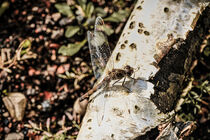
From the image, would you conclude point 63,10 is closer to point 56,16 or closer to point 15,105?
point 56,16

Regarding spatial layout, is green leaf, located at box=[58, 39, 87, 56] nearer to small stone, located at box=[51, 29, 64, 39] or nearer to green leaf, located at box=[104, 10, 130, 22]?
small stone, located at box=[51, 29, 64, 39]

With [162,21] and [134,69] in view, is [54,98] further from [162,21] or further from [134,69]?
[162,21]

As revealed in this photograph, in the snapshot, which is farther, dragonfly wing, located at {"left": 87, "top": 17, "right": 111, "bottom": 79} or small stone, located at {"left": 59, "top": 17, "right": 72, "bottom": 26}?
small stone, located at {"left": 59, "top": 17, "right": 72, "bottom": 26}

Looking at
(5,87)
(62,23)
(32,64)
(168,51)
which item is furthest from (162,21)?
(5,87)

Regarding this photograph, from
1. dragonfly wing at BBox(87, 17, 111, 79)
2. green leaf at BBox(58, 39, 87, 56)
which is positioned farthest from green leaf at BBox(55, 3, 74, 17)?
dragonfly wing at BBox(87, 17, 111, 79)

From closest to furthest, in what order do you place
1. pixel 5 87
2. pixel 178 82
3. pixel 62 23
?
pixel 178 82
pixel 5 87
pixel 62 23

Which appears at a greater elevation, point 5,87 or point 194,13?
point 194,13
